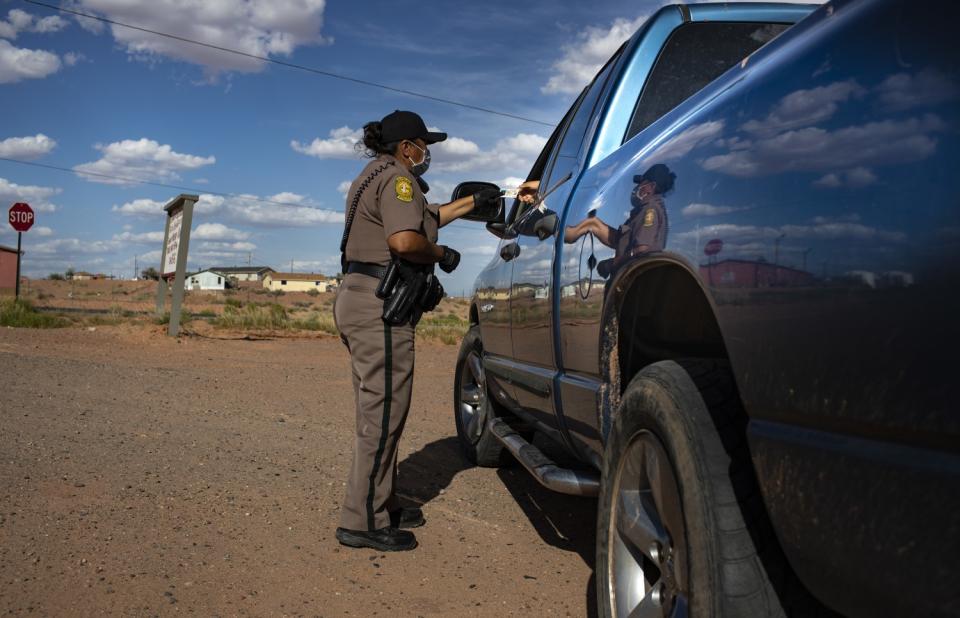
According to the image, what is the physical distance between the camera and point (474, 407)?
630cm

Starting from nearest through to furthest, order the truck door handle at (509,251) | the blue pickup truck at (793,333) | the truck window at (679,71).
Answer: the blue pickup truck at (793,333), the truck window at (679,71), the truck door handle at (509,251)

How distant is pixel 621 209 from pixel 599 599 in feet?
4.06

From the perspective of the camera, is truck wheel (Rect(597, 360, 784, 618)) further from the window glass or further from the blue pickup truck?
the window glass

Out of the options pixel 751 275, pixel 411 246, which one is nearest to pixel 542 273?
pixel 411 246

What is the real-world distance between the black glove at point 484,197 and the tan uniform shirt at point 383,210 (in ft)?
2.20

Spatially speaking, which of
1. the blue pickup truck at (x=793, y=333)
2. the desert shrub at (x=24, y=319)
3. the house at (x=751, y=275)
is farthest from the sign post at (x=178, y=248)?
the house at (x=751, y=275)

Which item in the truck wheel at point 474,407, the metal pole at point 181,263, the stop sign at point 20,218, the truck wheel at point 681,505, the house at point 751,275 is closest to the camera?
the house at point 751,275

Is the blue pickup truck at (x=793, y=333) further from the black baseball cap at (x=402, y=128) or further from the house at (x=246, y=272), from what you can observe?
the house at (x=246, y=272)

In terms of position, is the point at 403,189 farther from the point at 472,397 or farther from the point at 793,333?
the point at 793,333

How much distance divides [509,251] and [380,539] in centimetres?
171

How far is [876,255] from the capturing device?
149 cm

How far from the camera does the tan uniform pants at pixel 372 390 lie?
14.3 feet

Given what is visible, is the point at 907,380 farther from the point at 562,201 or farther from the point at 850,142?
the point at 562,201

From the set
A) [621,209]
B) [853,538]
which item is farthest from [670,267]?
[853,538]
